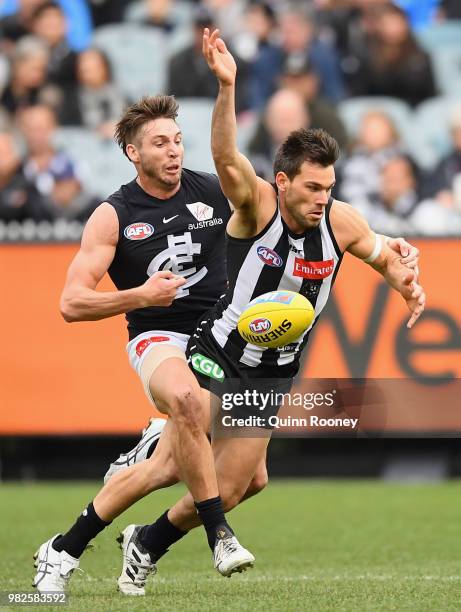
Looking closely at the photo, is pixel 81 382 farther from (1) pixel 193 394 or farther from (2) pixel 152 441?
(1) pixel 193 394

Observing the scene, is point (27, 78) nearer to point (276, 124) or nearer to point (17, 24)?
point (17, 24)

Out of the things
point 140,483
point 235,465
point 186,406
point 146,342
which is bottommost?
point 140,483

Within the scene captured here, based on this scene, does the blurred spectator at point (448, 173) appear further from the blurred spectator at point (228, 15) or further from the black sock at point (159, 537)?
the black sock at point (159, 537)

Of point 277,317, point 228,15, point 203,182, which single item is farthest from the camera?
point 228,15

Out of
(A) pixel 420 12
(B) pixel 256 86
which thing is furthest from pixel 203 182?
(A) pixel 420 12

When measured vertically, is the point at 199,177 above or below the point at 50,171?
above

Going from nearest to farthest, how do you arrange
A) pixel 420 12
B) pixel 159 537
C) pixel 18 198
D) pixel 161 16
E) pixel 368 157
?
pixel 159 537 < pixel 368 157 < pixel 18 198 < pixel 420 12 < pixel 161 16

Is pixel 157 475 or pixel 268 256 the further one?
pixel 157 475

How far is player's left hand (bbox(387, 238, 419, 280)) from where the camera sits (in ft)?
19.5

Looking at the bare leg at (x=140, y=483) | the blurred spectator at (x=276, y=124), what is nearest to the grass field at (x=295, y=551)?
the bare leg at (x=140, y=483)

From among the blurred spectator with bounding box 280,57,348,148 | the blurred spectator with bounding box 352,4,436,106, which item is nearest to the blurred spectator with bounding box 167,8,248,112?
the blurred spectator with bounding box 280,57,348,148

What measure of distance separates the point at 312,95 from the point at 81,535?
914cm

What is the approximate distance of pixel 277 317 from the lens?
571cm

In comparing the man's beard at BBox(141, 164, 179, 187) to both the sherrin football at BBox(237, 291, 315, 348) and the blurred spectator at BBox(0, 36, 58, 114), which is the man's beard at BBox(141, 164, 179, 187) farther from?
the blurred spectator at BBox(0, 36, 58, 114)
